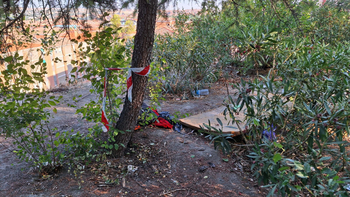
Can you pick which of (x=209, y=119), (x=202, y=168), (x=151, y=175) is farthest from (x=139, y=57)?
(x=209, y=119)

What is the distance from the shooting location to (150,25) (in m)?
2.88

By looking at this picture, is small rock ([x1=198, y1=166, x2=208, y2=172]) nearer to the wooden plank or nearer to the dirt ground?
the dirt ground

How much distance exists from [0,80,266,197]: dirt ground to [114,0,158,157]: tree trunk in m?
0.35

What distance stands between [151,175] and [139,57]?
1.37 m

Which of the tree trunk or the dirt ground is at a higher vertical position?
the tree trunk

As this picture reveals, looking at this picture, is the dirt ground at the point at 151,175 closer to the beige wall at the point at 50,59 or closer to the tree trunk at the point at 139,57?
the tree trunk at the point at 139,57

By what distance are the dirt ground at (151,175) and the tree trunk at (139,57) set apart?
0.35 m

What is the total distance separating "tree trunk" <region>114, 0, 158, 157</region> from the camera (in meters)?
2.86

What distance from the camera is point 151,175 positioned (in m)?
2.99

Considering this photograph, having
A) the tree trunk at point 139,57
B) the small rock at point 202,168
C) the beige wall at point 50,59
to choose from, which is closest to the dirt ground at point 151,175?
the small rock at point 202,168

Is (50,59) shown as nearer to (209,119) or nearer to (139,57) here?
(209,119)

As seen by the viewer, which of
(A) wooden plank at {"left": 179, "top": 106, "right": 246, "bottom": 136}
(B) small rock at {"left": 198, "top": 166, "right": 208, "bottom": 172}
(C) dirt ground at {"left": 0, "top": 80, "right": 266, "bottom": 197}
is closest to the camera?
(C) dirt ground at {"left": 0, "top": 80, "right": 266, "bottom": 197}

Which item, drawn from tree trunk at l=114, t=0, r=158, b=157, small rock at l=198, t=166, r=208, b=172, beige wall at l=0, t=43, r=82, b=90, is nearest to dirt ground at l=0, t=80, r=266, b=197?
small rock at l=198, t=166, r=208, b=172

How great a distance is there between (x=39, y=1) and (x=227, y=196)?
3.15 metres
